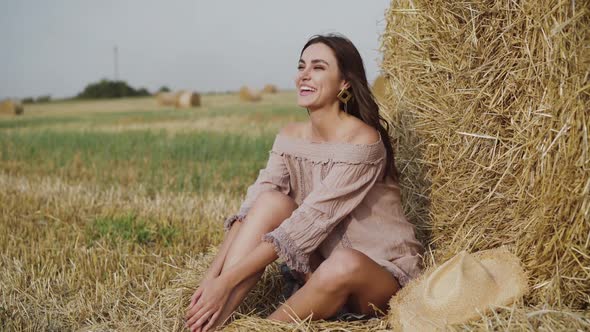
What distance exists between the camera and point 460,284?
2830 millimetres

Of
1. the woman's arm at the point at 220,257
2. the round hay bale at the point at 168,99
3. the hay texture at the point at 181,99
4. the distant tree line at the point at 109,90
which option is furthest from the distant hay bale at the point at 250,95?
the woman's arm at the point at 220,257

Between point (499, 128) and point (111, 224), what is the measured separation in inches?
113

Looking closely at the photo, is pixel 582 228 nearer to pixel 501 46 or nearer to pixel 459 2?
pixel 501 46

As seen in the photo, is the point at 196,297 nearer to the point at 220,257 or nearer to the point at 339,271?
the point at 220,257

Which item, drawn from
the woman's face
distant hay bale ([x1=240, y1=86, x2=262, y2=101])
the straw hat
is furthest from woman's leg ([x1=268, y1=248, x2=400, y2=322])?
distant hay bale ([x1=240, y1=86, x2=262, y2=101])

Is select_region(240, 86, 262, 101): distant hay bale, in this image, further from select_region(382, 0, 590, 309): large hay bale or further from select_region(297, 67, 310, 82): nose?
select_region(297, 67, 310, 82): nose

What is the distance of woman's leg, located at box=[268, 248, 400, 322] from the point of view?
2.87 m

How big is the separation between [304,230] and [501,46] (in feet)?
4.19

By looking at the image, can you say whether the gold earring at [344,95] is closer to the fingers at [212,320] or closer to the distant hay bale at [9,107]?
the fingers at [212,320]

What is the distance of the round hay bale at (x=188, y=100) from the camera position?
74.2 ft

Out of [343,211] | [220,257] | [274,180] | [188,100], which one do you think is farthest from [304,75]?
[188,100]

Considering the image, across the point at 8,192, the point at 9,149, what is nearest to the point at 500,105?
the point at 8,192

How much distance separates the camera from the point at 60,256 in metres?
4.17

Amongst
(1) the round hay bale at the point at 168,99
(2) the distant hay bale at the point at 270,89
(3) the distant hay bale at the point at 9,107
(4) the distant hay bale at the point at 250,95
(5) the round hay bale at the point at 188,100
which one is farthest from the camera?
(2) the distant hay bale at the point at 270,89
